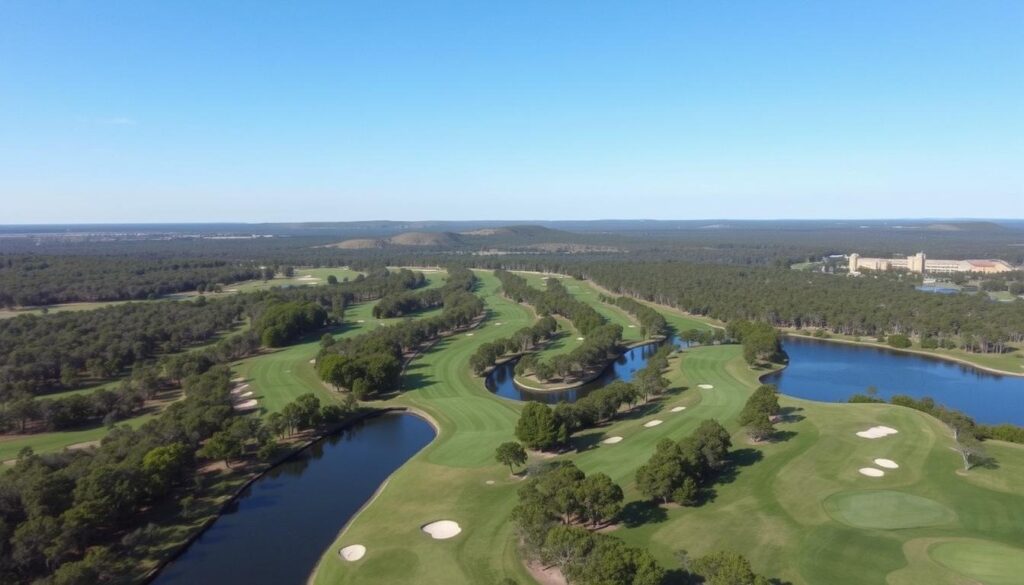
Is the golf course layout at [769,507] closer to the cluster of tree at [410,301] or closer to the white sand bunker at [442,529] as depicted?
the white sand bunker at [442,529]

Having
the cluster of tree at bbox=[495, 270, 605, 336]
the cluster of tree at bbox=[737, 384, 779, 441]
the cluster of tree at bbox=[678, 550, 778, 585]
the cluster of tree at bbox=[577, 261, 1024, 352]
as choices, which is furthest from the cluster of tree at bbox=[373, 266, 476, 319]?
the cluster of tree at bbox=[678, 550, 778, 585]

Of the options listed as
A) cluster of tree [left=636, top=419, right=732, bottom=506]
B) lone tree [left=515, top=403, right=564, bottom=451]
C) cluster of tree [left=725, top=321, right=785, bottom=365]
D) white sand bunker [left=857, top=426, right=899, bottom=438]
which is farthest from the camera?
cluster of tree [left=725, top=321, right=785, bottom=365]

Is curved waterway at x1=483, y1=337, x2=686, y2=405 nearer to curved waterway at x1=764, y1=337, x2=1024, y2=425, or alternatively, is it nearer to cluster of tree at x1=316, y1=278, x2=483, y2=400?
cluster of tree at x1=316, y1=278, x2=483, y2=400

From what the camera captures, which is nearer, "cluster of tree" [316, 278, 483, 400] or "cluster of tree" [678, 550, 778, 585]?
"cluster of tree" [678, 550, 778, 585]

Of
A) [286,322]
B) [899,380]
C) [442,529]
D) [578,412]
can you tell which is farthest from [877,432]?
[286,322]

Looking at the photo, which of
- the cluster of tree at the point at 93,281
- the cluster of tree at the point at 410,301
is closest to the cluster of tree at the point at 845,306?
the cluster of tree at the point at 410,301

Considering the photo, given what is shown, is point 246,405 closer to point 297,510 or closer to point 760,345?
point 297,510
